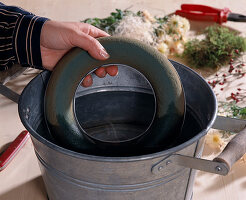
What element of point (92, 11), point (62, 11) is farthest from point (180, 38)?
point (62, 11)

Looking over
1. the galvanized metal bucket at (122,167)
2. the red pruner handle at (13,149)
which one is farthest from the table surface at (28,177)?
the galvanized metal bucket at (122,167)

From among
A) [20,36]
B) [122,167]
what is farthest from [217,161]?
[20,36]

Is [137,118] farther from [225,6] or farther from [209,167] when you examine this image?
[225,6]

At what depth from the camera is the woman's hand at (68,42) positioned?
0.75 metres

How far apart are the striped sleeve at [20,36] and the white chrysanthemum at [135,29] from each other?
0.49m

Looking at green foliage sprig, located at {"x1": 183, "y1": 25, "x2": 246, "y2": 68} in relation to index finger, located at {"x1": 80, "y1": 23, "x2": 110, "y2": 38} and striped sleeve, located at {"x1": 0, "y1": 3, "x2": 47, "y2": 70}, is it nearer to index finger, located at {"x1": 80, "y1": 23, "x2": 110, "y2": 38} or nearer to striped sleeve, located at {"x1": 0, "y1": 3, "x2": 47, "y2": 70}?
index finger, located at {"x1": 80, "y1": 23, "x2": 110, "y2": 38}

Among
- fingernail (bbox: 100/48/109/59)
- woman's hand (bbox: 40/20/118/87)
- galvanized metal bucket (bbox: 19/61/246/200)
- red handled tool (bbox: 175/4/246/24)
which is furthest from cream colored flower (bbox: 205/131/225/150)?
red handled tool (bbox: 175/4/246/24)

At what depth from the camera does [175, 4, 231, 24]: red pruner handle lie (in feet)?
5.08

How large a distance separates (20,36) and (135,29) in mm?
587

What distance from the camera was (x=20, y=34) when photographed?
0.89 metres

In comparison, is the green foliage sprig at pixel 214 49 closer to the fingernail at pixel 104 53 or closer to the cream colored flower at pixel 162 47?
the cream colored flower at pixel 162 47

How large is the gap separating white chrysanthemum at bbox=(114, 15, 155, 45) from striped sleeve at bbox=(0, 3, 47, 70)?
0.49 meters

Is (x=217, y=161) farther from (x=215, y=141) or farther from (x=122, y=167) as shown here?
(x=215, y=141)

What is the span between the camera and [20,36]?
0.89 meters
